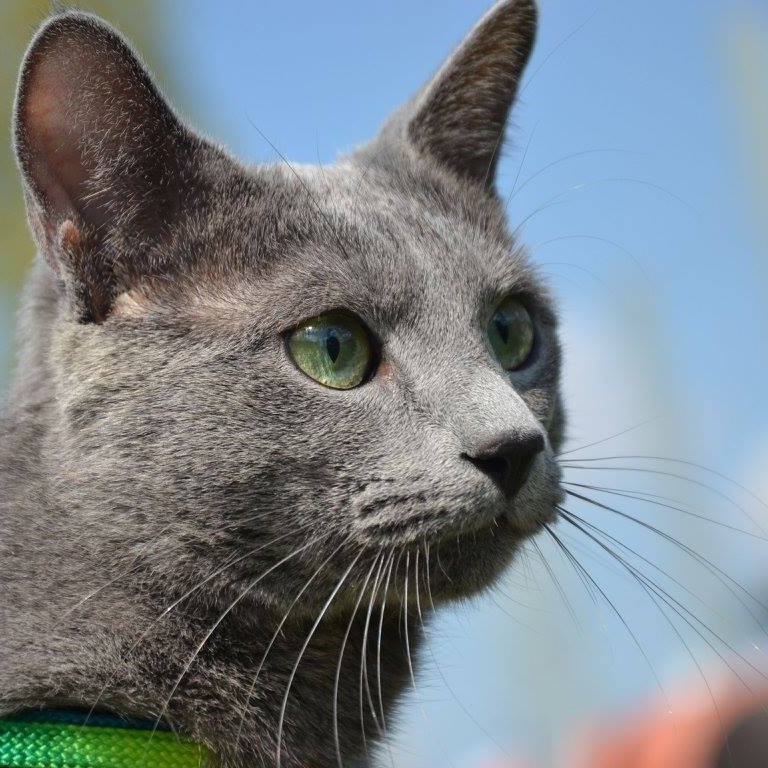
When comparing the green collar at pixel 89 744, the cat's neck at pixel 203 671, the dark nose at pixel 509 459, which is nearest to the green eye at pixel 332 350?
the dark nose at pixel 509 459

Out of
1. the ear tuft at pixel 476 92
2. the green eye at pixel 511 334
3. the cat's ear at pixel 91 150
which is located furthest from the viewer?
the ear tuft at pixel 476 92

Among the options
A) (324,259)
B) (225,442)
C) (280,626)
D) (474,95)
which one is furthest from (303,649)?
(474,95)

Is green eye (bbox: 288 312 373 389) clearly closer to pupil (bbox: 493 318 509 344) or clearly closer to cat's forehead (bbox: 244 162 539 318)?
cat's forehead (bbox: 244 162 539 318)

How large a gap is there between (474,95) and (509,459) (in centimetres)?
96

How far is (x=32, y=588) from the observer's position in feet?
4.89

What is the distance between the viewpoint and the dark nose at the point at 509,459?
53.9 inches

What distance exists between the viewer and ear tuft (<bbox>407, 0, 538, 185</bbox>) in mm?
1985

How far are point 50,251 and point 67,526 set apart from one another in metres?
0.42

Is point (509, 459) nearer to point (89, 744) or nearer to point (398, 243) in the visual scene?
point (398, 243)

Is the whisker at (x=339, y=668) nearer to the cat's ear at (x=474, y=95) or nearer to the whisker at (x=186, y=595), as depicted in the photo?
the whisker at (x=186, y=595)

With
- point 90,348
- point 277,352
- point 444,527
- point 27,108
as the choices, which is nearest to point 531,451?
point 444,527

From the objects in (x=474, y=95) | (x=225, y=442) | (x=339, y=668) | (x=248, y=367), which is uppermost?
(x=474, y=95)

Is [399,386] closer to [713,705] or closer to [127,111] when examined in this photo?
[127,111]

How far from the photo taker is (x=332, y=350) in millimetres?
1516
